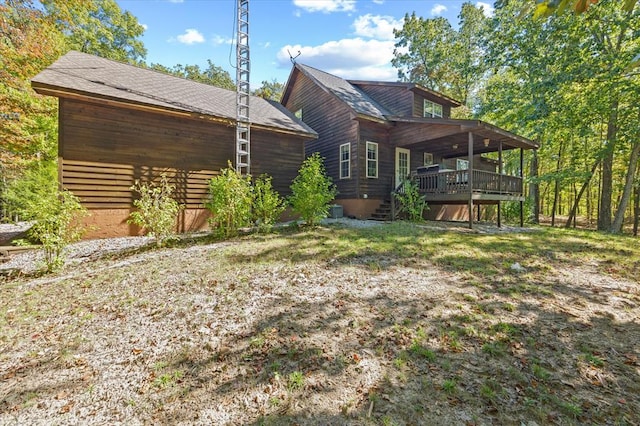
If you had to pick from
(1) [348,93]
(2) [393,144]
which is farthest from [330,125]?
(2) [393,144]

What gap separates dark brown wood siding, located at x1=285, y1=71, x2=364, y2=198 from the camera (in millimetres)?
12812

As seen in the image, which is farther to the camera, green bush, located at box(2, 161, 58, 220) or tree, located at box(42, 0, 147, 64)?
tree, located at box(42, 0, 147, 64)

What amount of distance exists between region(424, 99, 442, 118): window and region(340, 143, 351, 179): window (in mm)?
5529

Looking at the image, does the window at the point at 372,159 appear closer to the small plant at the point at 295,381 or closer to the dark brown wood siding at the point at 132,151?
the dark brown wood siding at the point at 132,151

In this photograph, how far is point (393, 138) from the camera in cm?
1322

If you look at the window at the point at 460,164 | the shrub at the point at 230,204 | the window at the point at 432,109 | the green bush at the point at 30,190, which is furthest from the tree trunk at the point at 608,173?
the green bush at the point at 30,190

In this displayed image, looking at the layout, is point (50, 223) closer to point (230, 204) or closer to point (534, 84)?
point (230, 204)

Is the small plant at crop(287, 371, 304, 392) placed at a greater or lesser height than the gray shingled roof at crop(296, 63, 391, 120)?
lesser

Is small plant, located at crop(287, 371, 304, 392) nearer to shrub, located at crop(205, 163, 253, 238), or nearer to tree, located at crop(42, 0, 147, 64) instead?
shrub, located at crop(205, 163, 253, 238)

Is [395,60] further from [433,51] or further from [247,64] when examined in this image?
[247,64]

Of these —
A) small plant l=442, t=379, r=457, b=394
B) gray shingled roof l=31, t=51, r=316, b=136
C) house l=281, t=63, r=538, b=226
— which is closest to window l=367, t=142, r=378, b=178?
house l=281, t=63, r=538, b=226

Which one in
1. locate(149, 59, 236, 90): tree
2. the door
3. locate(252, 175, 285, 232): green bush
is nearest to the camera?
locate(252, 175, 285, 232): green bush

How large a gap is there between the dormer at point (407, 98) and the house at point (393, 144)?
0.17ft

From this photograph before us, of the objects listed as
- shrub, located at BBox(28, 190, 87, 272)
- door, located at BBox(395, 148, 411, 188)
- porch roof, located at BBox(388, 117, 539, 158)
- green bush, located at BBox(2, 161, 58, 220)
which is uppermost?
porch roof, located at BBox(388, 117, 539, 158)
